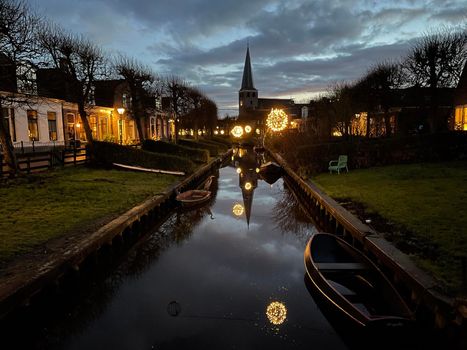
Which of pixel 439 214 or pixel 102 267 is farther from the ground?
pixel 439 214

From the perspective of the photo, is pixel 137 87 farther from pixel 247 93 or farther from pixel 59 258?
pixel 247 93

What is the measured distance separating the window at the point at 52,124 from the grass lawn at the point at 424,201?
21230 mm

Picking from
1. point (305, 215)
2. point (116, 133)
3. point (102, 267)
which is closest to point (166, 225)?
point (102, 267)

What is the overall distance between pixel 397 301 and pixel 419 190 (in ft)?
30.4

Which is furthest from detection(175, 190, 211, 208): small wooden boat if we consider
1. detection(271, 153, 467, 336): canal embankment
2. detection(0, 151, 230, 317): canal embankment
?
detection(271, 153, 467, 336): canal embankment

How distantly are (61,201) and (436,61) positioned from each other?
27.1m

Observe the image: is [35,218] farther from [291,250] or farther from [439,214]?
[439,214]

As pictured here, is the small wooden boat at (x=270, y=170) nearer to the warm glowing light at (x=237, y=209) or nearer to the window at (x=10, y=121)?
the warm glowing light at (x=237, y=209)

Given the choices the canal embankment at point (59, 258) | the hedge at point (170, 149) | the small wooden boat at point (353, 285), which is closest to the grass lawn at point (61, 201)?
the canal embankment at point (59, 258)

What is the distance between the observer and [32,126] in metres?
25.3

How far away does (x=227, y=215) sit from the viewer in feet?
53.6

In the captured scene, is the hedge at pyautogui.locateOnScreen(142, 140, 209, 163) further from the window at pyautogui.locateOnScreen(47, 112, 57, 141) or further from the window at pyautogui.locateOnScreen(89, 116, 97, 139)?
the window at pyautogui.locateOnScreen(89, 116, 97, 139)

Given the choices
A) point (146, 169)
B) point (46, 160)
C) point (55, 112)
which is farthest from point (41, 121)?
point (146, 169)

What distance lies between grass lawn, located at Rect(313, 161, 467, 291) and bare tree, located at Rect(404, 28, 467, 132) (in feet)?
28.4
